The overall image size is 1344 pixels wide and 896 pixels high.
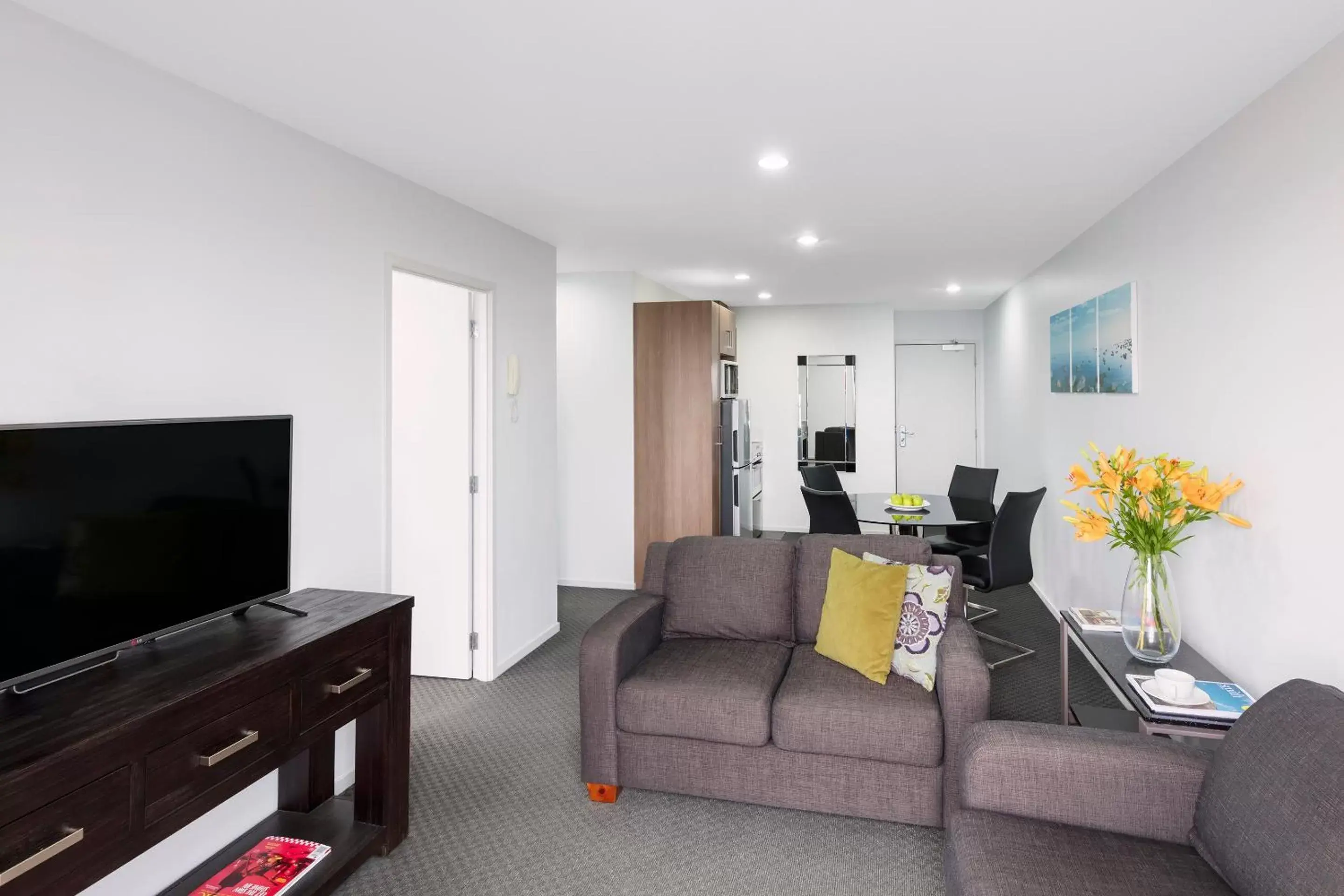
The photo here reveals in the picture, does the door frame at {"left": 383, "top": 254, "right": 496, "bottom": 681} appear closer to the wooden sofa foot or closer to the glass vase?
the wooden sofa foot

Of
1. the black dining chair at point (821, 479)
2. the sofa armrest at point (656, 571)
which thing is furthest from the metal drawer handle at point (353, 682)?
the black dining chair at point (821, 479)

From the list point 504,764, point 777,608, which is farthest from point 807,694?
point 504,764

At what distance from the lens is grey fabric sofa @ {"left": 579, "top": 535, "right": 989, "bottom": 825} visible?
2586 millimetres

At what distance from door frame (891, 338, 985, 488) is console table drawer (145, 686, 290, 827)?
7342mm

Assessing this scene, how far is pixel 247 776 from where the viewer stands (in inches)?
76.8

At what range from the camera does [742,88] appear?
7.77 ft

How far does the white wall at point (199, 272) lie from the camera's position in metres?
1.90

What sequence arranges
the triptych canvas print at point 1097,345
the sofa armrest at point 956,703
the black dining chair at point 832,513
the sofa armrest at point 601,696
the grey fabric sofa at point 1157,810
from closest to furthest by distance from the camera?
the grey fabric sofa at point 1157,810, the sofa armrest at point 956,703, the sofa armrest at point 601,696, the triptych canvas print at point 1097,345, the black dining chair at point 832,513

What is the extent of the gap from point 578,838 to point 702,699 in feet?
2.10

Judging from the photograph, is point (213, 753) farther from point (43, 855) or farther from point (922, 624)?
point (922, 624)

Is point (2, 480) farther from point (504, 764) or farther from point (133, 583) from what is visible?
point (504, 764)

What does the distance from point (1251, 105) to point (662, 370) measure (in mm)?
4050

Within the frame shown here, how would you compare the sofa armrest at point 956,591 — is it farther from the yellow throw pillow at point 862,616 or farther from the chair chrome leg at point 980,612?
the chair chrome leg at point 980,612

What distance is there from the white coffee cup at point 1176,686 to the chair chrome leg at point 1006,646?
1869 millimetres
